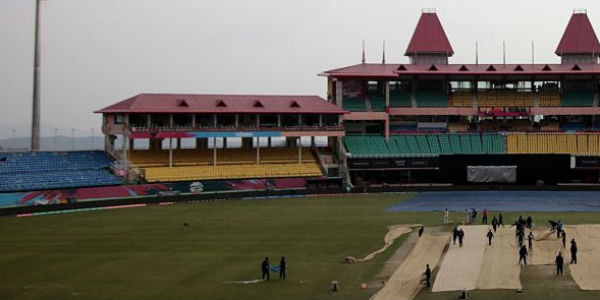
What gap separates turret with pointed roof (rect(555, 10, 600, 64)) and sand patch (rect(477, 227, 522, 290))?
6988 centimetres

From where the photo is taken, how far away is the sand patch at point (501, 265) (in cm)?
3009

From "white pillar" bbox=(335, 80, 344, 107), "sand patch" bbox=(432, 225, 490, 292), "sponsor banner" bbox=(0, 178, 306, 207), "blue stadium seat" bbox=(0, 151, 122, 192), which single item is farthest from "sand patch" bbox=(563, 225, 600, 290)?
"white pillar" bbox=(335, 80, 344, 107)

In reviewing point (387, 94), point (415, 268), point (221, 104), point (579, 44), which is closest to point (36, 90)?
point (221, 104)

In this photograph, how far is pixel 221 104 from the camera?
8594 cm

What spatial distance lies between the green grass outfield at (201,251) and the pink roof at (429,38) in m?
45.2

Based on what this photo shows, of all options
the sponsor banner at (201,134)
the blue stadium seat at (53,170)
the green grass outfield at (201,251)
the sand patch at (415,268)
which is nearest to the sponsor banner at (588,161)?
the green grass outfield at (201,251)

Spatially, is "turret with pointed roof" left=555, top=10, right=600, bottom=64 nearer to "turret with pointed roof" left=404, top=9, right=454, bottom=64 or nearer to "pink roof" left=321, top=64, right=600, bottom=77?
"pink roof" left=321, top=64, right=600, bottom=77

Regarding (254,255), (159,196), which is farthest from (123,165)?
(254,255)

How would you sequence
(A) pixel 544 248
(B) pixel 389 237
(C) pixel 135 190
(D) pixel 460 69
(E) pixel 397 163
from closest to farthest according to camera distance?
(A) pixel 544 248
(B) pixel 389 237
(C) pixel 135 190
(E) pixel 397 163
(D) pixel 460 69

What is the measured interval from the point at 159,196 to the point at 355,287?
43122 millimetres

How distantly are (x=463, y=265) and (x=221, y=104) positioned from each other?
56.3 meters

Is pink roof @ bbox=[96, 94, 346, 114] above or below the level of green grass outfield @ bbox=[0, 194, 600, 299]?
above

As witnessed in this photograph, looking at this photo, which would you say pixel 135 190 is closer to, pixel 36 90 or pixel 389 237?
pixel 36 90

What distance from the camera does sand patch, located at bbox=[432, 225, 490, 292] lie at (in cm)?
3002
